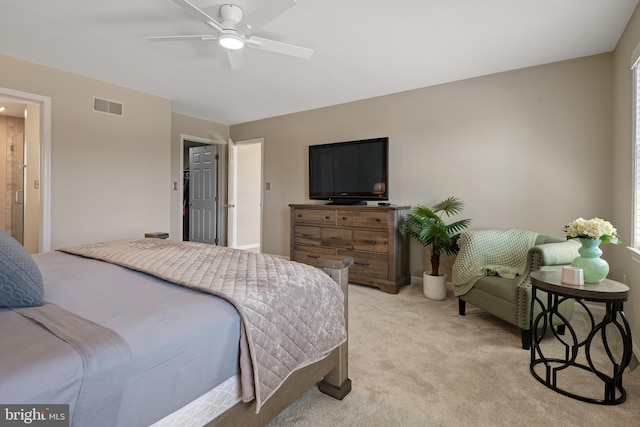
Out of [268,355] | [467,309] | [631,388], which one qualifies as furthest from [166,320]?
[467,309]

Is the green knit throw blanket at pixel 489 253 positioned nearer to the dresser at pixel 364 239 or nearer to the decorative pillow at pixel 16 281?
the dresser at pixel 364 239

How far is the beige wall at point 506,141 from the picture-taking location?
9.64 feet

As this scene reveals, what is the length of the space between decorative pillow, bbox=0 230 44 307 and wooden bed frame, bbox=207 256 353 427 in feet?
2.32

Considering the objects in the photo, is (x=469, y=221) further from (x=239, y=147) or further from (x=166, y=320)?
(x=239, y=147)

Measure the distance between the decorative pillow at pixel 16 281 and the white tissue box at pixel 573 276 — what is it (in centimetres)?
247

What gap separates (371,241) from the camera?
3662 mm

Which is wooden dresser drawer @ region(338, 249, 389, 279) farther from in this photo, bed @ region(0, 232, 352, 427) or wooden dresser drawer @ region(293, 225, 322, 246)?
bed @ region(0, 232, 352, 427)

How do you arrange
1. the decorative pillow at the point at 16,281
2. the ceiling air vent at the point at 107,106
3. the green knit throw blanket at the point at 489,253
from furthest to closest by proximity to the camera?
the ceiling air vent at the point at 107,106
the green knit throw blanket at the point at 489,253
the decorative pillow at the point at 16,281

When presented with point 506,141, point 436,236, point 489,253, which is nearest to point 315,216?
point 436,236

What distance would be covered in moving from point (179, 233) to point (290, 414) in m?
4.24

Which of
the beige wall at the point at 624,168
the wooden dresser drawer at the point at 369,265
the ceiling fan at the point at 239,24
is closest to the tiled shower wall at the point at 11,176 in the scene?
the ceiling fan at the point at 239,24

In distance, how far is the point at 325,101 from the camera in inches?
174

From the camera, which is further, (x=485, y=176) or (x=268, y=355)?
(x=485, y=176)

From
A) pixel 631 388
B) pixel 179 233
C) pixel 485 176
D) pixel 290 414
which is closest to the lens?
pixel 290 414
